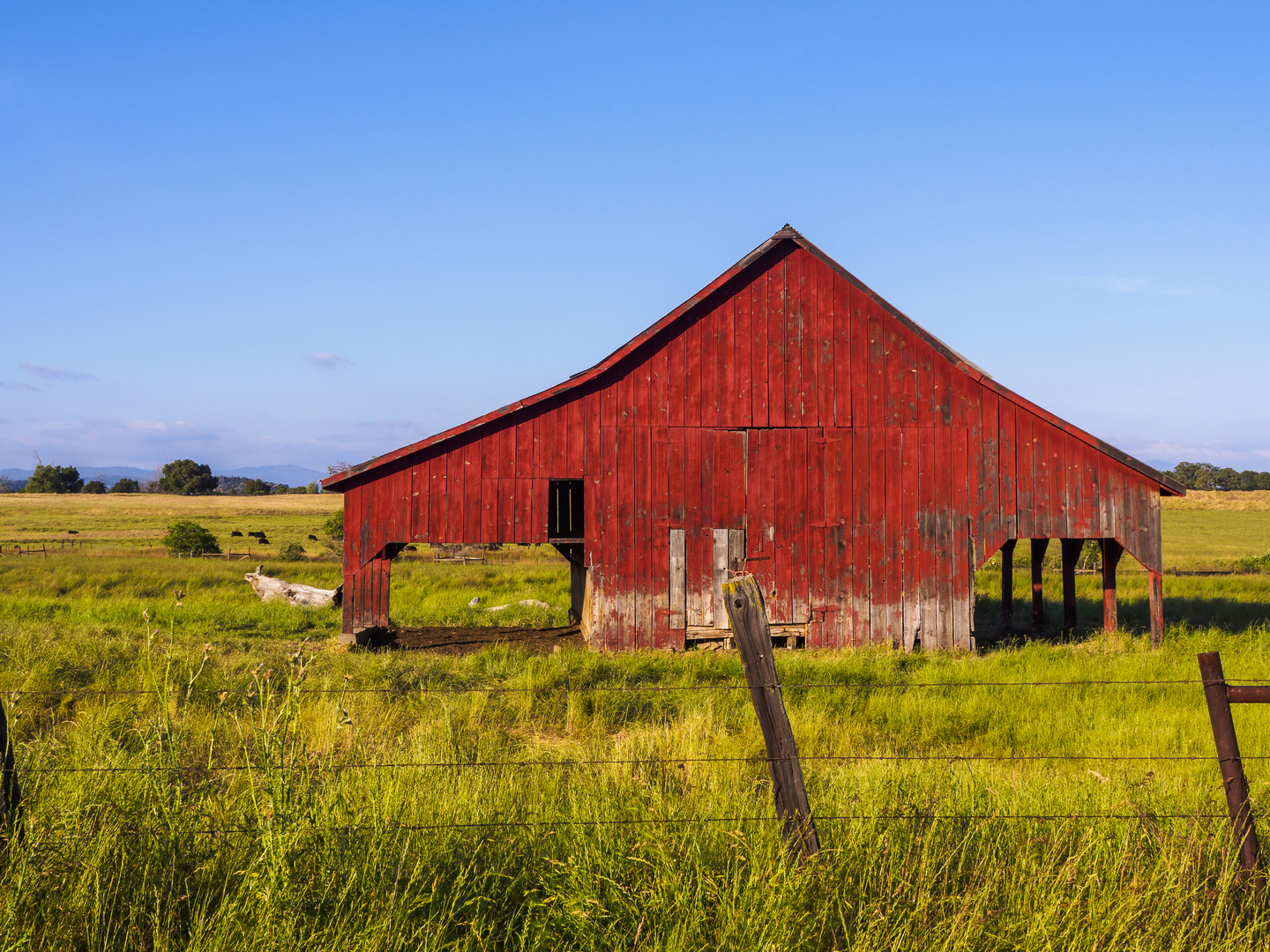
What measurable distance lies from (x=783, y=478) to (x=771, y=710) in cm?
1124

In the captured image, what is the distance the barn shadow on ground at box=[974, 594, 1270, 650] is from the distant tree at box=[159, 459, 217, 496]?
12442 centimetres

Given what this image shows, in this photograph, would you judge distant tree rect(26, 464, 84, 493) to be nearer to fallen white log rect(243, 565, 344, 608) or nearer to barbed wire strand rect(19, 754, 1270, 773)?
fallen white log rect(243, 565, 344, 608)

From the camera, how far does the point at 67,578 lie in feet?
79.3

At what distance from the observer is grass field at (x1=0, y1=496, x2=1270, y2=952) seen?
139 inches

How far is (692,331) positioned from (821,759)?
30.8ft

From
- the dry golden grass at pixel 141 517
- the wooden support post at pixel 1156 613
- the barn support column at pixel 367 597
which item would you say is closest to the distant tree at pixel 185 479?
the dry golden grass at pixel 141 517

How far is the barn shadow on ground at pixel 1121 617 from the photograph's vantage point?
54.9 feet

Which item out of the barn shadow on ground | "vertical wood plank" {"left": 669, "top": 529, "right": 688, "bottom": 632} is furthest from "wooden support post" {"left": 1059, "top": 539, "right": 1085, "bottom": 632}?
"vertical wood plank" {"left": 669, "top": 529, "right": 688, "bottom": 632}

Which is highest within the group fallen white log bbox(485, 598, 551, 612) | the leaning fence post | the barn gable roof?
the barn gable roof

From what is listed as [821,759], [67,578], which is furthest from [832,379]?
[67,578]

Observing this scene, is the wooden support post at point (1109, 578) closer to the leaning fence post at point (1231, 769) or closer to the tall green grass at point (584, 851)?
the tall green grass at point (584, 851)

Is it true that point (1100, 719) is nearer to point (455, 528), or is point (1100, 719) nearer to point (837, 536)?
point (837, 536)

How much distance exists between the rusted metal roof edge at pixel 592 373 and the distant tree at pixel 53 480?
428 ft

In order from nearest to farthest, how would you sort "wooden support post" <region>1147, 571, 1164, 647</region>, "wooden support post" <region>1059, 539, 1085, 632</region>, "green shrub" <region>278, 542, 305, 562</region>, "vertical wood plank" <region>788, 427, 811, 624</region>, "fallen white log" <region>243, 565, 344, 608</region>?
"wooden support post" <region>1147, 571, 1164, 647</region>
"vertical wood plank" <region>788, 427, 811, 624</region>
"wooden support post" <region>1059, 539, 1085, 632</region>
"fallen white log" <region>243, 565, 344, 608</region>
"green shrub" <region>278, 542, 305, 562</region>
